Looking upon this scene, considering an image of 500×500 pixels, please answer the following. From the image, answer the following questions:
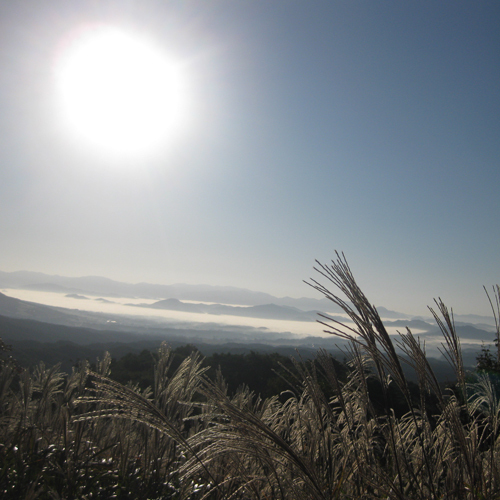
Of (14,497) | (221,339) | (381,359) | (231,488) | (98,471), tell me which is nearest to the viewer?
(381,359)

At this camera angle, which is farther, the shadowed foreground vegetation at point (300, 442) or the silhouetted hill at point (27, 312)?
the silhouetted hill at point (27, 312)

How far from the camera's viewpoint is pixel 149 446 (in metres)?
3.38

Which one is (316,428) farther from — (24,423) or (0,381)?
(0,381)

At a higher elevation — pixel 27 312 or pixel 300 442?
pixel 300 442

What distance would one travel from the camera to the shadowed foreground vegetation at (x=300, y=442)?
1381 millimetres

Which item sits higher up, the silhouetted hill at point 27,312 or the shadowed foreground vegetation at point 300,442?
the shadowed foreground vegetation at point 300,442

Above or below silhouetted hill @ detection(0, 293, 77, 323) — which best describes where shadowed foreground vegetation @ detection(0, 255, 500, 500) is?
above

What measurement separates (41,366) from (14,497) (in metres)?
3.33

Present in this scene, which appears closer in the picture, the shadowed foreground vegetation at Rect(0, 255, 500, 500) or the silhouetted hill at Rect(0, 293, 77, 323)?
the shadowed foreground vegetation at Rect(0, 255, 500, 500)

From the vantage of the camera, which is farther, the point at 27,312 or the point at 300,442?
the point at 27,312

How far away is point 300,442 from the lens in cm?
253

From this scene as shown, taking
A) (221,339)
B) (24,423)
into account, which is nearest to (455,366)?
(24,423)

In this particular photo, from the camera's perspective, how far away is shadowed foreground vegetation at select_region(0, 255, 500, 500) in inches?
54.4

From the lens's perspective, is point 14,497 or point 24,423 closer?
point 14,497
